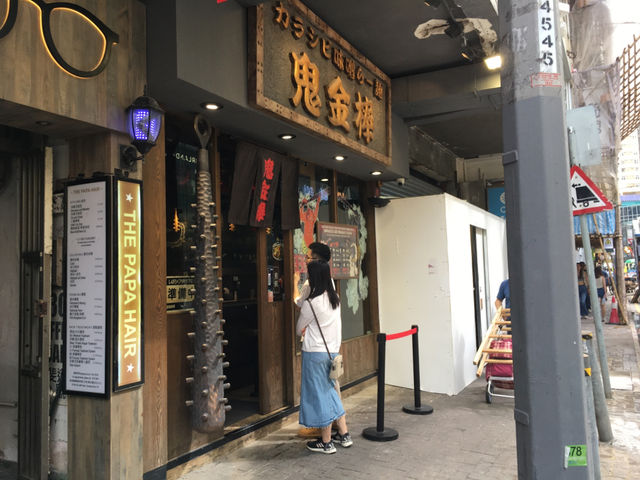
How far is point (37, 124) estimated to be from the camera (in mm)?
3619

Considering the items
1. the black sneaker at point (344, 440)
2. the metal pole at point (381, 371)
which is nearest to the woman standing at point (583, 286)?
the metal pole at point (381, 371)

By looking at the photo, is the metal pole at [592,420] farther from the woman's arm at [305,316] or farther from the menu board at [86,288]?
the menu board at [86,288]

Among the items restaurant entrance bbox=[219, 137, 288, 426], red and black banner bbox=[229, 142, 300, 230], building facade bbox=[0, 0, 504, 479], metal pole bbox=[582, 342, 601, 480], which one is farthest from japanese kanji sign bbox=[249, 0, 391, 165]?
metal pole bbox=[582, 342, 601, 480]

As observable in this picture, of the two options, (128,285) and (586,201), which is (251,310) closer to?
(128,285)

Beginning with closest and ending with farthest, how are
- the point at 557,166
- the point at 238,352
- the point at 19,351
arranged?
the point at 557,166 → the point at 19,351 → the point at 238,352

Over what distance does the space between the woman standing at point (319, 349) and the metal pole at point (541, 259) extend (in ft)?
8.81

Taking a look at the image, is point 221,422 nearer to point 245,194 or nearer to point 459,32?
point 245,194

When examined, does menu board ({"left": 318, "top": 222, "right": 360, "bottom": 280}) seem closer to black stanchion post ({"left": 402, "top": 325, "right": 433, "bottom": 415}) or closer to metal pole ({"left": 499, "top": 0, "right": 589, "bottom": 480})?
black stanchion post ({"left": 402, "top": 325, "right": 433, "bottom": 415})

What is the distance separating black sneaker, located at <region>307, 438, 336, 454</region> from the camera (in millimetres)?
5074

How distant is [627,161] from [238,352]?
52634mm

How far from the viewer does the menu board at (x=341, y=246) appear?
23.5 ft

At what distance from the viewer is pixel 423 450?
516cm

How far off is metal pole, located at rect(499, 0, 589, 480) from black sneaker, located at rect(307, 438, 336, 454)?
2.98 metres

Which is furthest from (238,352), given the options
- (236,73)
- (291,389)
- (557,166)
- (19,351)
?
(557,166)
